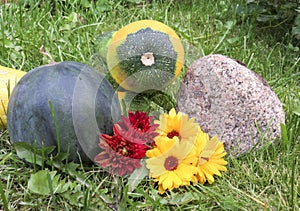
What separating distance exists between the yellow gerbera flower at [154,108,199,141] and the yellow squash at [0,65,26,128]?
0.75 meters

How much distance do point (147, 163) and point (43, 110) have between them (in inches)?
18.8

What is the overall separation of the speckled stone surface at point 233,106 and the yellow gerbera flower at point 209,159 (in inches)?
5.0

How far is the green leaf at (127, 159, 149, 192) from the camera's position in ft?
6.04

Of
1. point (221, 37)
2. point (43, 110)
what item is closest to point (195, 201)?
point (43, 110)

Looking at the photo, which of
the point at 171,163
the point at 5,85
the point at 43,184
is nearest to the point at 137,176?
the point at 171,163

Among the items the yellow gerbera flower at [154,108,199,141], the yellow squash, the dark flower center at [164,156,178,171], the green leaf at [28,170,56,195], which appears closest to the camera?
the green leaf at [28,170,56,195]

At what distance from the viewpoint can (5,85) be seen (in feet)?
7.27

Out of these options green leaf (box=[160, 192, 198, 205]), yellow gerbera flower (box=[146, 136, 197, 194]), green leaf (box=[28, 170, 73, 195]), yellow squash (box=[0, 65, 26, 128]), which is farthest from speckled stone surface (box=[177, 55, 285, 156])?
yellow squash (box=[0, 65, 26, 128])

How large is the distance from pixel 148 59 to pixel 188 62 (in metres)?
0.43

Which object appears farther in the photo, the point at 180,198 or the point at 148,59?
the point at 148,59

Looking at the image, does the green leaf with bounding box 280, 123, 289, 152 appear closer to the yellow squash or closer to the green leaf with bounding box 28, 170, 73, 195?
the green leaf with bounding box 28, 170, 73, 195

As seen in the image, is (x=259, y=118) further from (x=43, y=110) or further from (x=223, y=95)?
(x=43, y=110)

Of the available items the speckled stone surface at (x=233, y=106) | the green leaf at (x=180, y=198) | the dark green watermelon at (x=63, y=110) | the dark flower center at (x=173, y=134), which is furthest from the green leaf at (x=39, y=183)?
the speckled stone surface at (x=233, y=106)

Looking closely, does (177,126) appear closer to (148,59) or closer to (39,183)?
(148,59)
